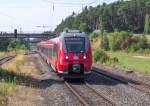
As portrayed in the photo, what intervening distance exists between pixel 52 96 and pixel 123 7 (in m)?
165

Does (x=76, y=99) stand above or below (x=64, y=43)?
below

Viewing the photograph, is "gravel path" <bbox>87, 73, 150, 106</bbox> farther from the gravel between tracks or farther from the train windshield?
the train windshield

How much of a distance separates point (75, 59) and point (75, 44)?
0.99m

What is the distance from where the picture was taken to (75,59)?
26.8 m

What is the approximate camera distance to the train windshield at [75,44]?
27.1 meters

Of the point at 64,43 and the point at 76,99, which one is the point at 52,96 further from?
the point at 64,43

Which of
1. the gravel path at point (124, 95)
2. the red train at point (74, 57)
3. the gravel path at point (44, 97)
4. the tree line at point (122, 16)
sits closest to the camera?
the gravel path at point (124, 95)

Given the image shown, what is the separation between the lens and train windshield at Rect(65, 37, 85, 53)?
2713cm

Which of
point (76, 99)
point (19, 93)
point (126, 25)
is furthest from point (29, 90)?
point (126, 25)

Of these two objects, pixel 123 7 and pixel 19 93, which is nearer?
pixel 19 93

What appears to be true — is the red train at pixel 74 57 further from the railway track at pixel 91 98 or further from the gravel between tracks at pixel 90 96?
the railway track at pixel 91 98

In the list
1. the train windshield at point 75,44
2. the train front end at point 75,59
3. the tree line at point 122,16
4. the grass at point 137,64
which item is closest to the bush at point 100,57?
the grass at point 137,64

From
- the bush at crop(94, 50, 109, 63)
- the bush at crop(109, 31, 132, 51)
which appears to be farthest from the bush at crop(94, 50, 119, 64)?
the bush at crop(109, 31, 132, 51)

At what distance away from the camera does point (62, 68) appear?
87.9 ft
